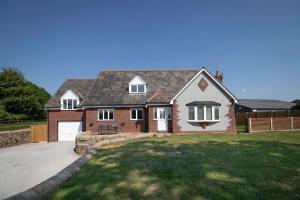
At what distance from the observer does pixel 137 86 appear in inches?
1111

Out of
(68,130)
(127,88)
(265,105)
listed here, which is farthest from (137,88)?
(265,105)

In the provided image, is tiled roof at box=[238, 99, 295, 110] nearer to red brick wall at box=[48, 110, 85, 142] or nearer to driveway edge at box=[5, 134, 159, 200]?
red brick wall at box=[48, 110, 85, 142]

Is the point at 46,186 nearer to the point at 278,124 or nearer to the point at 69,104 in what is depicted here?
the point at 69,104

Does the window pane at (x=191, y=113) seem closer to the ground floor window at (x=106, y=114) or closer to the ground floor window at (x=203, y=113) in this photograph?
the ground floor window at (x=203, y=113)

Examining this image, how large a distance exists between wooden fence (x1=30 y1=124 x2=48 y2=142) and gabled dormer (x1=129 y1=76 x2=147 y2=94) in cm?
1281

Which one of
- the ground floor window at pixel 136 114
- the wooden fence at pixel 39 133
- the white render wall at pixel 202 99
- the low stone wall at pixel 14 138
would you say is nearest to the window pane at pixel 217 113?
the white render wall at pixel 202 99

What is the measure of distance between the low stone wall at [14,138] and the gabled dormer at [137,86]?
14.5 m

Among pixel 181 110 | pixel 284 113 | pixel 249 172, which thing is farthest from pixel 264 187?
pixel 284 113

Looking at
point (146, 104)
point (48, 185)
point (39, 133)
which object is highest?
point (146, 104)

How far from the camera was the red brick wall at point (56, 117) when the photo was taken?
3000 cm

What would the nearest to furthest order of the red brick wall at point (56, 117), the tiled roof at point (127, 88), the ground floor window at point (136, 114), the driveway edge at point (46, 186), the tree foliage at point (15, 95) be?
the driveway edge at point (46, 186) < the ground floor window at point (136, 114) < the tiled roof at point (127, 88) < the red brick wall at point (56, 117) < the tree foliage at point (15, 95)

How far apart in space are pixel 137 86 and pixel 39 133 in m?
14.6

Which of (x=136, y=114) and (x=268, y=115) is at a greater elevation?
(x=136, y=114)

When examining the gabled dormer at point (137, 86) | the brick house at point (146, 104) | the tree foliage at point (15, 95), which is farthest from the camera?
the tree foliage at point (15, 95)
